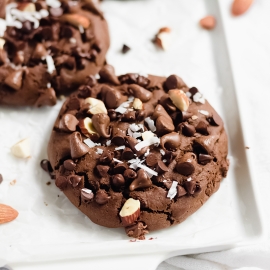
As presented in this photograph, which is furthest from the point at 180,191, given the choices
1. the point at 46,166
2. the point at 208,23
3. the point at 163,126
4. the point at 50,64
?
the point at 208,23

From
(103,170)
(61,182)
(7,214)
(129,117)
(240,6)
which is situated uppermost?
(240,6)

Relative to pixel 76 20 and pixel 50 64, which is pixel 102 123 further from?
pixel 76 20

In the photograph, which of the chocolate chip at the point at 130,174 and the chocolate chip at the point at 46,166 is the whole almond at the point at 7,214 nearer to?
the chocolate chip at the point at 46,166

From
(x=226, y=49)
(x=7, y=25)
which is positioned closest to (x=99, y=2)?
(x=7, y=25)

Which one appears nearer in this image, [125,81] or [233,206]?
[233,206]

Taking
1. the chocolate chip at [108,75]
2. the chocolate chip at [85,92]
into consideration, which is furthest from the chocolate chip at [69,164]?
the chocolate chip at [108,75]

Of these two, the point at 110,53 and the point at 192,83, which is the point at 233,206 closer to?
the point at 192,83

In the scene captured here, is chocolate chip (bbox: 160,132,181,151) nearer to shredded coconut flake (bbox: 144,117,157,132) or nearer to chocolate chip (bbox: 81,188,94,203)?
shredded coconut flake (bbox: 144,117,157,132)
